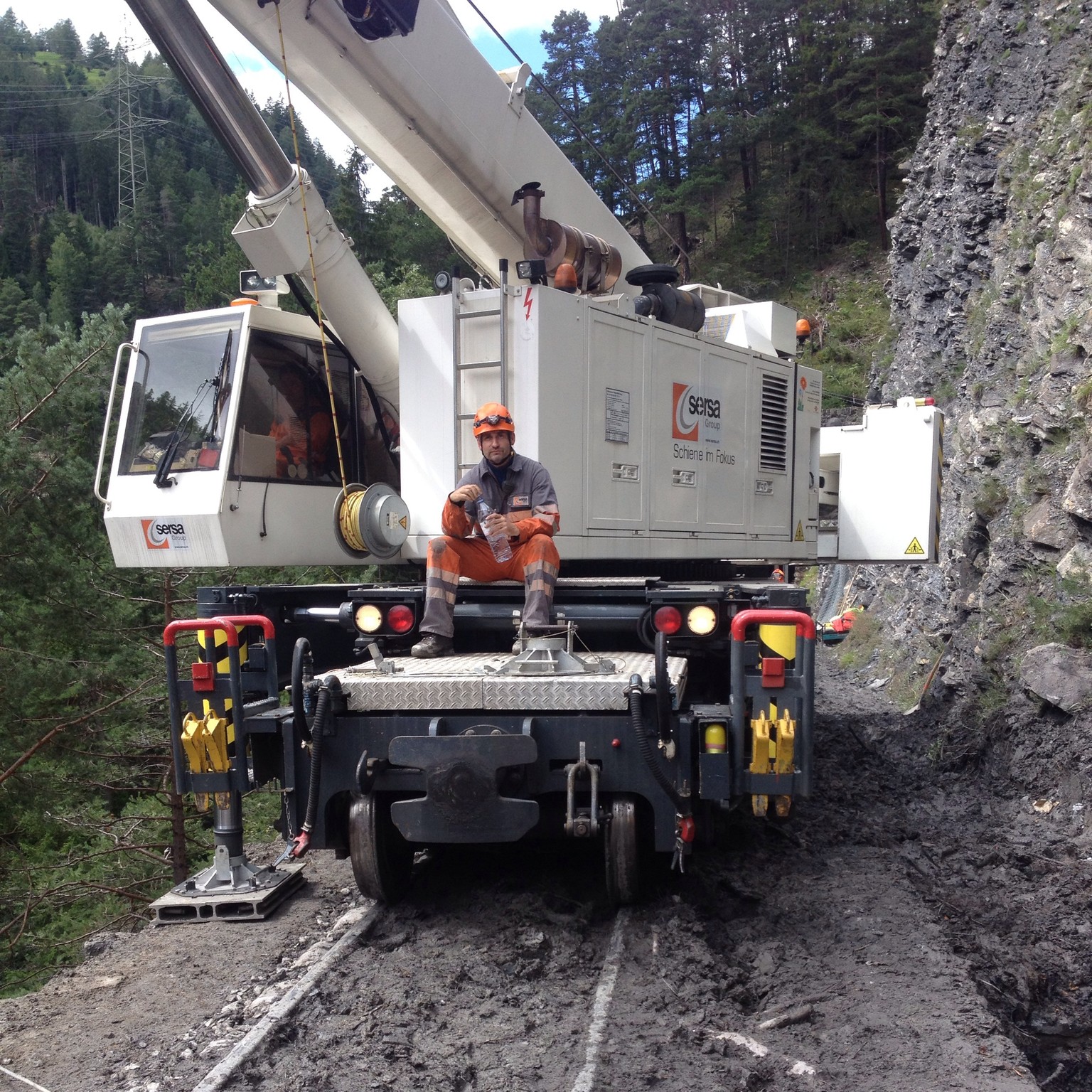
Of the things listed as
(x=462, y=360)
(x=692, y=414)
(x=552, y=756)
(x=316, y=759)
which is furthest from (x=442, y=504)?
(x=552, y=756)

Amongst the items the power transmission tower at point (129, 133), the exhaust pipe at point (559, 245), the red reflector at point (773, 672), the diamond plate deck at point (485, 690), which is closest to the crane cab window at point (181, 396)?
the diamond plate deck at point (485, 690)

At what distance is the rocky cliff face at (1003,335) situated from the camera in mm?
9977

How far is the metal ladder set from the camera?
253 inches

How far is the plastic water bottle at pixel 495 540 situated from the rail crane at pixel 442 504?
1.05 feet

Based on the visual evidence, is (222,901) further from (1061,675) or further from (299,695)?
(1061,675)

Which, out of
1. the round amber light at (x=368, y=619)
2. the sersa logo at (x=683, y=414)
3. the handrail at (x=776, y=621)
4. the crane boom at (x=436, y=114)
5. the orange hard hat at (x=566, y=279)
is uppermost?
the crane boom at (x=436, y=114)

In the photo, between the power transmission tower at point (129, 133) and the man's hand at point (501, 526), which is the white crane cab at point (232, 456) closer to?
the man's hand at point (501, 526)

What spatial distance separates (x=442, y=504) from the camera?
6.82 metres

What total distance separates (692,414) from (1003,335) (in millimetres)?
7945

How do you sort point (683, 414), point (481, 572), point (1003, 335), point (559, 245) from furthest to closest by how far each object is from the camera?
point (1003, 335)
point (559, 245)
point (683, 414)
point (481, 572)

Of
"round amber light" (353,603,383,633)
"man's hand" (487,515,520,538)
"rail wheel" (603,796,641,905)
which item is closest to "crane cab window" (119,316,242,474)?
"round amber light" (353,603,383,633)

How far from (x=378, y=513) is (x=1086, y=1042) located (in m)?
4.61

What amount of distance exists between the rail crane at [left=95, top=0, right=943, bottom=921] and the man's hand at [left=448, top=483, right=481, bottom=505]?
565 mm

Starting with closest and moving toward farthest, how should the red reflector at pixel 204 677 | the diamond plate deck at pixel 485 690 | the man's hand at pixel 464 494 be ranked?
the diamond plate deck at pixel 485 690
the red reflector at pixel 204 677
the man's hand at pixel 464 494
